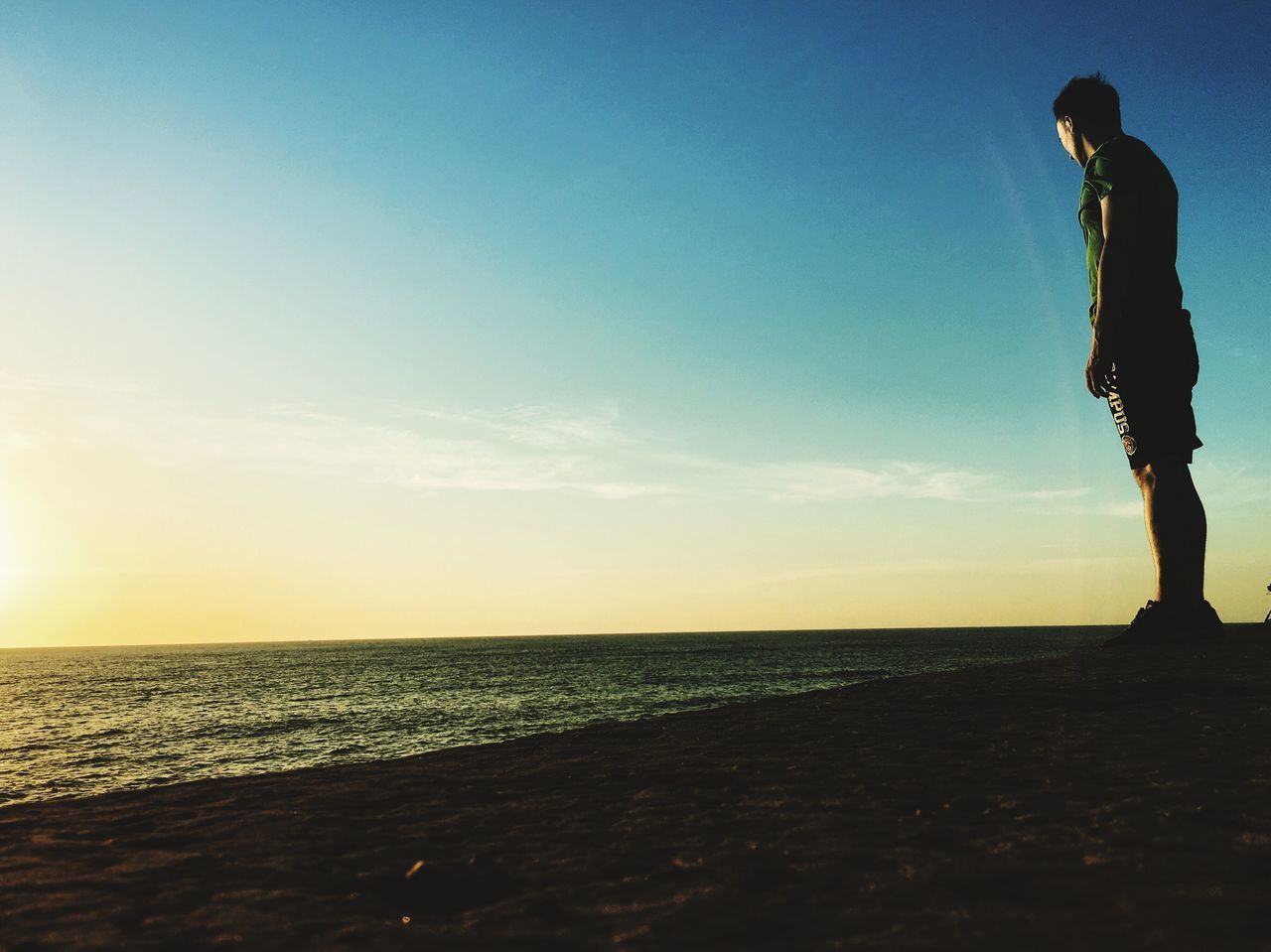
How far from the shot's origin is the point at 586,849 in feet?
7.49

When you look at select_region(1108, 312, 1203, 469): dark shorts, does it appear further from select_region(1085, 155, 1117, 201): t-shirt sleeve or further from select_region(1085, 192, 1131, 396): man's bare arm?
select_region(1085, 155, 1117, 201): t-shirt sleeve

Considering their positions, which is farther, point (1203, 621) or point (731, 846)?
point (1203, 621)

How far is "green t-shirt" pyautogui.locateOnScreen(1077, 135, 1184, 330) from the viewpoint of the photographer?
5621mm

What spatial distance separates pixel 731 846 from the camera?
218 centimetres

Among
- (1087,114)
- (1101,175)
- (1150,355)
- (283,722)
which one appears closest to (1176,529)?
(1150,355)

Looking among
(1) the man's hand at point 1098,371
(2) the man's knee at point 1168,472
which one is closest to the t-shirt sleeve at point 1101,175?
(1) the man's hand at point 1098,371

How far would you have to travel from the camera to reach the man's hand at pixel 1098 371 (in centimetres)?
575

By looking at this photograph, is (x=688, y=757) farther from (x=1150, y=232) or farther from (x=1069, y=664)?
(x=1150, y=232)

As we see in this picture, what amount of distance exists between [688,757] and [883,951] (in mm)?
2433

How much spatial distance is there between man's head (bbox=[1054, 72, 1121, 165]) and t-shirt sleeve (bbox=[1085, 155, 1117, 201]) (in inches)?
15.8

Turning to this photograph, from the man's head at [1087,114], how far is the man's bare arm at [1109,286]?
68cm

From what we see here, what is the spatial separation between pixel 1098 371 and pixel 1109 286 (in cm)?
64

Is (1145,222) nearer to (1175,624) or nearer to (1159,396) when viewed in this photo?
(1159,396)

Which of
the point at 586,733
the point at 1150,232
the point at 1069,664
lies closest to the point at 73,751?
the point at 586,733
